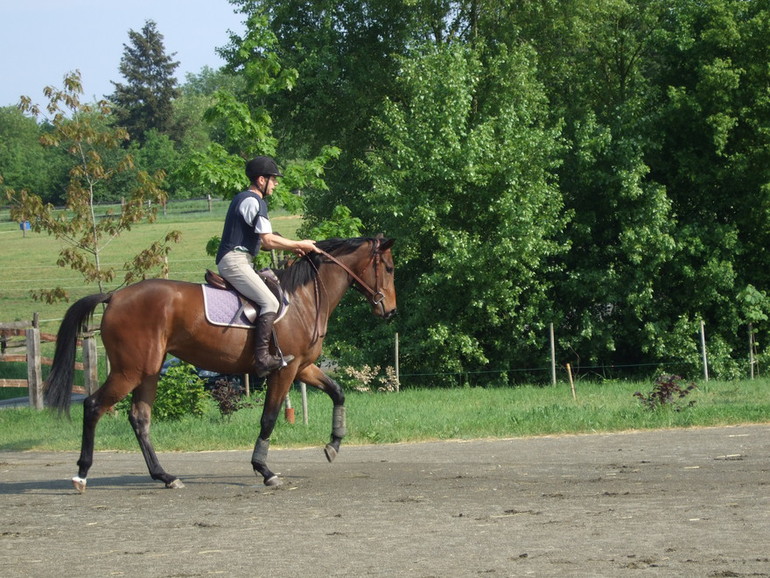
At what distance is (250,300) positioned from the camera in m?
11.2

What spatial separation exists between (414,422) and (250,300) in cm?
548

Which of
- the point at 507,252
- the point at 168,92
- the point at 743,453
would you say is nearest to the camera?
the point at 743,453

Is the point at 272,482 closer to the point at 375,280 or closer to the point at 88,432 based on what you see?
the point at 88,432

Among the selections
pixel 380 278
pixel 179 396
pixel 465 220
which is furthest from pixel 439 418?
pixel 465 220

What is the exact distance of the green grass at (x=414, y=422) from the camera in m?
15.0

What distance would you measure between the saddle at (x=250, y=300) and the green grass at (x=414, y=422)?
2.33 metres

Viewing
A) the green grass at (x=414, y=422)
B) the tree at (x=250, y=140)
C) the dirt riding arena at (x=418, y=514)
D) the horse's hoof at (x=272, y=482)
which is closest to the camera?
the dirt riding arena at (x=418, y=514)

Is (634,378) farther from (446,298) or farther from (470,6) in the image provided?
(470,6)

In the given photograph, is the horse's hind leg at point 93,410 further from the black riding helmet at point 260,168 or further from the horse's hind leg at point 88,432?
the black riding helmet at point 260,168

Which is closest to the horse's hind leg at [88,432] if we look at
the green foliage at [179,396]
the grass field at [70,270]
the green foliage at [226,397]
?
the green foliage at [226,397]

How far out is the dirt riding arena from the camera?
23.4 ft

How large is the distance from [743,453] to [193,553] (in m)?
6.86

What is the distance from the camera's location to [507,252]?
25125mm

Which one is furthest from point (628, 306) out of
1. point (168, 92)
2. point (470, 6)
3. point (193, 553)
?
point (168, 92)
